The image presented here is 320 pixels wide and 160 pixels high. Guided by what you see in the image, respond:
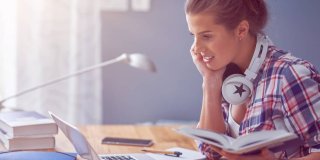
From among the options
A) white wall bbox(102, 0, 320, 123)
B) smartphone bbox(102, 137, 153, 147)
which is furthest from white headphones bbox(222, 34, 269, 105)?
white wall bbox(102, 0, 320, 123)

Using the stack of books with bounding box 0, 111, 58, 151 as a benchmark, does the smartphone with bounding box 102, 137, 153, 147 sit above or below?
below

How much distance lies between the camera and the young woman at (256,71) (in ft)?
4.87

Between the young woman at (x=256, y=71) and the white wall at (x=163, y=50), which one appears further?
the white wall at (x=163, y=50)

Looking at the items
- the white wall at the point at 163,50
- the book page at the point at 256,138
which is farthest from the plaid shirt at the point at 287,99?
the white wall at the point at 163,50

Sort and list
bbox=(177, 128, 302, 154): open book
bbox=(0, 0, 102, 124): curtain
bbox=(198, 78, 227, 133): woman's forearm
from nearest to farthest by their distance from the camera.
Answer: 1. bbox=(177, 128, 302, 154): open book
2. bbox=(198, 78, 227, 133): woman's forearm
3. bbox=(0, 0, 102, 124): curtain

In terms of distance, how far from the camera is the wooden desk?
1840 millimetres

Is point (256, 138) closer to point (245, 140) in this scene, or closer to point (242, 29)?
point (245, 140)

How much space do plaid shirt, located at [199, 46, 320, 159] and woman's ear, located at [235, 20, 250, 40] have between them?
0.29 feet

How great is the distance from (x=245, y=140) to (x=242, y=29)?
427 millimetres

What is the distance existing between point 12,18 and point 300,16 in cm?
150

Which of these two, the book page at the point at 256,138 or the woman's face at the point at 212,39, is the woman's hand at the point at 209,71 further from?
the book page at the point at 256,138

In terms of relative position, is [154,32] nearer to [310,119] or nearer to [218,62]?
[218,62]

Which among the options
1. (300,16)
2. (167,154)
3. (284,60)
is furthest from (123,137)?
(300,16)

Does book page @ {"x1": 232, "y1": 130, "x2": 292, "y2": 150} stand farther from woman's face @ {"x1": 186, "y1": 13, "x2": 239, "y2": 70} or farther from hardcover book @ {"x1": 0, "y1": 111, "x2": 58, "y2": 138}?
hardcover book @ {"x1": 0, "y1": 111, "x2": 58, "y2": 138}
